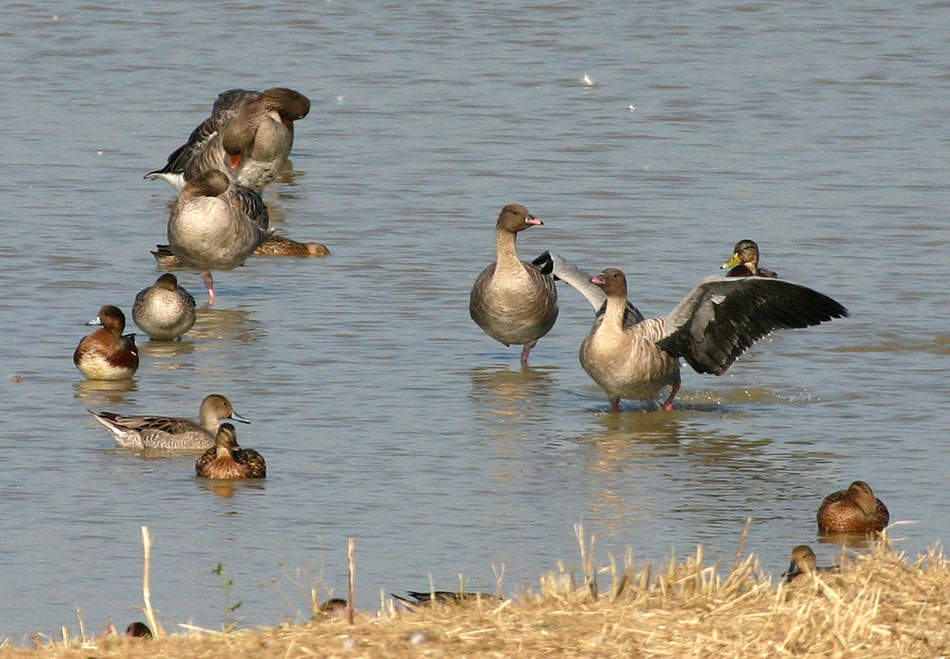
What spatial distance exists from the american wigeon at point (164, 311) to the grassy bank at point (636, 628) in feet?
24.8

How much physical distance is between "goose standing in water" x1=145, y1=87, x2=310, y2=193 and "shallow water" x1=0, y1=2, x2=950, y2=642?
0.34m

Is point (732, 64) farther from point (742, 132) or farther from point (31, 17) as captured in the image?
point (31, 17)

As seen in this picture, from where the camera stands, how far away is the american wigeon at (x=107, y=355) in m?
13.0

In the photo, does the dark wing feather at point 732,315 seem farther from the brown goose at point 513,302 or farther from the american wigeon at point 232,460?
the american wigeon at point 232,460

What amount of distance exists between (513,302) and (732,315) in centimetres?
188

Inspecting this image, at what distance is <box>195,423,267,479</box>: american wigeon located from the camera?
35.1 feet

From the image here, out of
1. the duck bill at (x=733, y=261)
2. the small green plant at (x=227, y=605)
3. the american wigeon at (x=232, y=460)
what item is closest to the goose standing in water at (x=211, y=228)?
the duck bill at (x=733, y=261)

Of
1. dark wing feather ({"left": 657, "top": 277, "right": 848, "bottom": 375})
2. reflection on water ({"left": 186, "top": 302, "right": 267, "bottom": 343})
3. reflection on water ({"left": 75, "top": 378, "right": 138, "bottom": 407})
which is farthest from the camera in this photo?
reflection on water ({"left": 186, "top": 302, "right": 267, "bottom": 343})

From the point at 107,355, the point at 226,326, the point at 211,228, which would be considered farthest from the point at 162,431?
the point at 211,228

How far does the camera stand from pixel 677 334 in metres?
13.0

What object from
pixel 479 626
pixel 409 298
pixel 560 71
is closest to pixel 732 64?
pixel 560 71

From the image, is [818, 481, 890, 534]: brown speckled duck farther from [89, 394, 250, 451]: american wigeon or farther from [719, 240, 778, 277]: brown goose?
[719, 240, 778, 277]: brown goose

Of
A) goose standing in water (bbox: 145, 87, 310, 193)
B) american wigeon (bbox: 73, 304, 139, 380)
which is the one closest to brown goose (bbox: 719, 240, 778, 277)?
american wigeon (bbox: 73, 304, 139, 380)

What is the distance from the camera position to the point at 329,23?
32.2m
